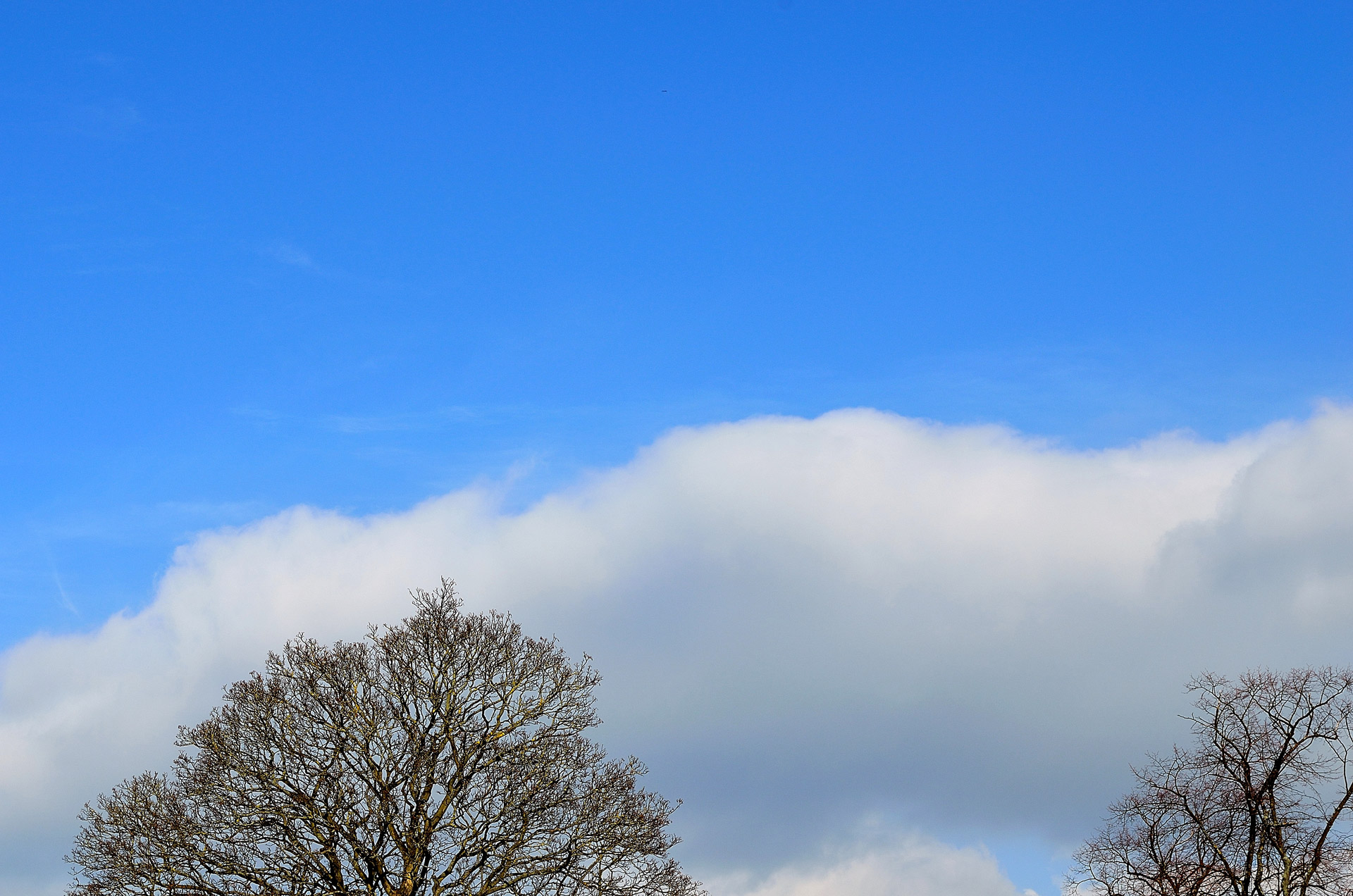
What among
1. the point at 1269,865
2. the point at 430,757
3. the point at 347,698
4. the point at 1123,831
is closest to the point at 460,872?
the point at 430,757

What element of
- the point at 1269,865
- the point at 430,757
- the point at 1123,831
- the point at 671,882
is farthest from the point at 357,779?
the point at 1269,865

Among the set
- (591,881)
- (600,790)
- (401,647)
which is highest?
(401,647)

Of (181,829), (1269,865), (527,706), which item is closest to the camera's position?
(1269,865)

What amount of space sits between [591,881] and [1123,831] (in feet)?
42.5

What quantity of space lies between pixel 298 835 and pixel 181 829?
2.89 m

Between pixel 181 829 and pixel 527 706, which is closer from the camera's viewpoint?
pixel 181 829

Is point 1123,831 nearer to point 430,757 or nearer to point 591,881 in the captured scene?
point 591,881

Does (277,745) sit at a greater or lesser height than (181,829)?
greater

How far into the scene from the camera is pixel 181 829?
33.4 m

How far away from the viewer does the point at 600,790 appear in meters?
35.0

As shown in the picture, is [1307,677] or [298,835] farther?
[298,835]

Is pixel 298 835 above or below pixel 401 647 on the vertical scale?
below

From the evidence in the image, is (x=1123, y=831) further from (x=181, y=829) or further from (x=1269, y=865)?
(x=181, y=829)

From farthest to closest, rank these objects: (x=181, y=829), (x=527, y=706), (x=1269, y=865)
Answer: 1. (x=527, y=706)
2. (x=181, y=829)
3. (x=1269, y=865)
